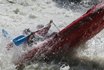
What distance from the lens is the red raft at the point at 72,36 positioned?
208 inches

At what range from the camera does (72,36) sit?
5512 mm

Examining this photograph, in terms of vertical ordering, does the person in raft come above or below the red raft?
above

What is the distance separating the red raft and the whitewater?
0.18m

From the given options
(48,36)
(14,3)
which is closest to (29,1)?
(14,3)

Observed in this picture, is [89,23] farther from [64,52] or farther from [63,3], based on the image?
[63,3]

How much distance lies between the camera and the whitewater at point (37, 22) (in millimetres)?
5766

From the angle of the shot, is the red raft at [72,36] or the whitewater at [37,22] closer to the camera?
the red raft at [72,36]

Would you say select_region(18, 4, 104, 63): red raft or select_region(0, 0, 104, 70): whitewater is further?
select_region(0, 0, 104, 70): whitewater

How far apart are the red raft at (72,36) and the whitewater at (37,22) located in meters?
0.18

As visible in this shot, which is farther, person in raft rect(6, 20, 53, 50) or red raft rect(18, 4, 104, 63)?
person in raft rect(6, 20, 53, 50)

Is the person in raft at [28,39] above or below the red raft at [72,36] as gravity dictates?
above

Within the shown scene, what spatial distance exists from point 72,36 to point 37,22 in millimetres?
3915

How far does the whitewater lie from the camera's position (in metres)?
5.77

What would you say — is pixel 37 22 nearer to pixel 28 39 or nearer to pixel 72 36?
pixel 28 39
